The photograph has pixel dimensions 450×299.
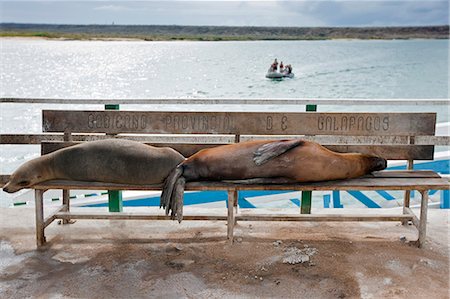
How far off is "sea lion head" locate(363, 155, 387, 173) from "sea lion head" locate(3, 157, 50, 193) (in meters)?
1.95

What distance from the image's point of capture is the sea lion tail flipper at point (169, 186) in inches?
117

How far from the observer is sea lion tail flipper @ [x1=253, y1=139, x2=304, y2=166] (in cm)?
300

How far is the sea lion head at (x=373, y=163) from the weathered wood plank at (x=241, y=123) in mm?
249

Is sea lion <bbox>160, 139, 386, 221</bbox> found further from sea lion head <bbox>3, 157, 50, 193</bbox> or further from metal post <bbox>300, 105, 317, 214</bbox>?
sea lion head <bbox>3, 157, 50, 193</bbox>

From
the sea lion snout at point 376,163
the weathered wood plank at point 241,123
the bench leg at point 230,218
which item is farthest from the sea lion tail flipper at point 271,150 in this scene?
the sea lion snout at point 376,163

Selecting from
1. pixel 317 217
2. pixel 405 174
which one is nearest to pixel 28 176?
pixel 317 217

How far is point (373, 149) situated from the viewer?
3420 mm

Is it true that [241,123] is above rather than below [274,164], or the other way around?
above

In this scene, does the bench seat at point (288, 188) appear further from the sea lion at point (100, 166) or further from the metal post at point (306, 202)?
the metal post at point (306, 202)

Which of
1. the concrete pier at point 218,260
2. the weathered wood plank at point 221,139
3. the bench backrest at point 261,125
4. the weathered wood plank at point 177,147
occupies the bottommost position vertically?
the concrete pier at point 218,260

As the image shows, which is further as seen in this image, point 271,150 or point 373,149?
point 373,149

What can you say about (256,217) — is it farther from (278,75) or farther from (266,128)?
(278,75)

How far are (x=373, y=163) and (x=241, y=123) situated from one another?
Result: 89 centimetres

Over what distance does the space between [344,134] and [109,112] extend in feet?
5.19
